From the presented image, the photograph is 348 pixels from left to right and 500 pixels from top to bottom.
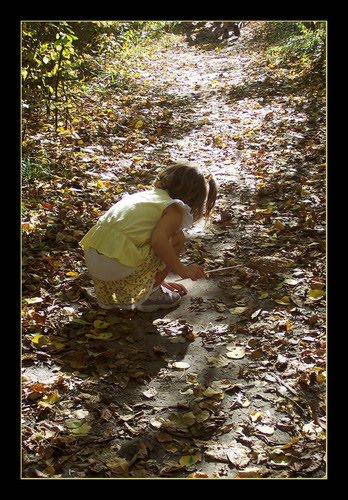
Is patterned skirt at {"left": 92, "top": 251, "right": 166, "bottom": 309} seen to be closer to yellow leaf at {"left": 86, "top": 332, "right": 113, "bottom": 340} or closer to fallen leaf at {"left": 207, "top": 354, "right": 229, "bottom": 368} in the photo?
yellow leaf at {"left": 86, "top": 332, "right": 113, "bottom": 340}

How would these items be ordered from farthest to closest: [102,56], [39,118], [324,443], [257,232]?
[102,56] → [39,118] → [257,232] → [324,443]

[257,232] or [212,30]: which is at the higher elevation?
[212,30]

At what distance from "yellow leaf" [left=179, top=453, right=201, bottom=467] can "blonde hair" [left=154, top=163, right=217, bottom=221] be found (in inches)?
58.8

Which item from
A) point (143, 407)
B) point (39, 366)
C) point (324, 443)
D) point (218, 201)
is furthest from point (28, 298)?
point (218, 201)

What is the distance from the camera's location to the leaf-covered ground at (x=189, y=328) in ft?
7.07

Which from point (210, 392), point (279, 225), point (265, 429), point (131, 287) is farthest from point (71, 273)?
point (265, 429)

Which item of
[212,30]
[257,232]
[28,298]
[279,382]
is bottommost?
[279,382]

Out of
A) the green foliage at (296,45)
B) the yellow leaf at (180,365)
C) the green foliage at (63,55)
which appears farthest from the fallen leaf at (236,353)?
the green foliage at (296,45)

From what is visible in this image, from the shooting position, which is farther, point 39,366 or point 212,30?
point 212,30

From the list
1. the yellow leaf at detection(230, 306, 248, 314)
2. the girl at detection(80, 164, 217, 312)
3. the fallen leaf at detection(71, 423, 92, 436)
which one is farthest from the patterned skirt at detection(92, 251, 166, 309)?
the fallen leaf at detection(71, 423, 92, 436)

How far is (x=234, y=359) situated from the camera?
2.78m

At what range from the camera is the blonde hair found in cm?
317
